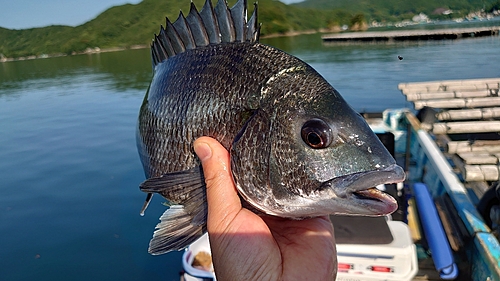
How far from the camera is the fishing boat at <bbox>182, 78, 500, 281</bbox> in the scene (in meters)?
3.19

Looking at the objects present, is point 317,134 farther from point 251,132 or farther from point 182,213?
point 182,213

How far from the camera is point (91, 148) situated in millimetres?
11125

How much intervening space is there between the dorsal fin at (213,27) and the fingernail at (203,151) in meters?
0.70

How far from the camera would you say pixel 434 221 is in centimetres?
419

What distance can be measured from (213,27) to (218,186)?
1004 mm

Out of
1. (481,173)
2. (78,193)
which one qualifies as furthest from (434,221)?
(78,193)

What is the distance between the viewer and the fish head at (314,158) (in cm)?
124

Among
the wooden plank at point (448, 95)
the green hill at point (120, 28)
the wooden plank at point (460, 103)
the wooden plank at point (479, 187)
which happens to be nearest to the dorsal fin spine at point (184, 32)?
the wooden plank at point (479, 187)

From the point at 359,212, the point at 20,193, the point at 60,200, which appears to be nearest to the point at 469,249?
the point at 359,212

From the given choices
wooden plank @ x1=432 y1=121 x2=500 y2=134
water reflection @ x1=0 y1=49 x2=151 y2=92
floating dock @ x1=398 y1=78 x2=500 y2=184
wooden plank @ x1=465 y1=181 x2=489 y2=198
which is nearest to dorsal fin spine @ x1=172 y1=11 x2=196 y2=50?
floating dock @ x1=398 y1=78 x2=500 y2=184

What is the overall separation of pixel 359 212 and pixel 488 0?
Answer: 205 metres

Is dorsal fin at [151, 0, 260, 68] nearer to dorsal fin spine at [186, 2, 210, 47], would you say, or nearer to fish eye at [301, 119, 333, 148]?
dorsal fin spine at [186, 2, 210, 47]

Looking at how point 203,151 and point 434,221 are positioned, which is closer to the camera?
point 203,151

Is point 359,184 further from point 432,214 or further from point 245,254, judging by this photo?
point 432,214
